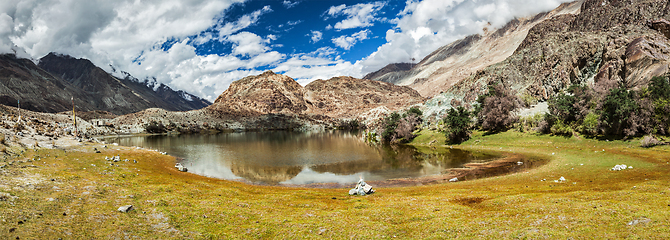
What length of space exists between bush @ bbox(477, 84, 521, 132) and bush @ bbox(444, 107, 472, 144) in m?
4.23

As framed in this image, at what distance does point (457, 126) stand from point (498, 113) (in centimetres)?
880

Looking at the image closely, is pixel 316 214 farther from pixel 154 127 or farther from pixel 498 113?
pixel 154 127

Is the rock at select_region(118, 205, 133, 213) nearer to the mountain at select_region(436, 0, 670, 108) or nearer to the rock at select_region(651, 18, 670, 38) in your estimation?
the mountain at select_region(436, 0, 670, 108)

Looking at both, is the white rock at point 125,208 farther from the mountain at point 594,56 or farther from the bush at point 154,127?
the bush at point 154,127

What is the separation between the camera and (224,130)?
557ft

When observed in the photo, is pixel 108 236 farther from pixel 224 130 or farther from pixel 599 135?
pixel 224 130

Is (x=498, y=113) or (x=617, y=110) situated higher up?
(x=498, y=113)

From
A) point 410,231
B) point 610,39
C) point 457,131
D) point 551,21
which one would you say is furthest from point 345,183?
point 551,21

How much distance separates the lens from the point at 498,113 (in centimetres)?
5950

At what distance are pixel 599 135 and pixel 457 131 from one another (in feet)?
70.9

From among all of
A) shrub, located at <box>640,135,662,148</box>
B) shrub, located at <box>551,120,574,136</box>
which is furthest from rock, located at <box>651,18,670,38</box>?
shrub, located at <box>640,135,662,148</box>

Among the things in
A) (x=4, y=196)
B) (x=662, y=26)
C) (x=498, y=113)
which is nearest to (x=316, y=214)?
(x=4, y=196)

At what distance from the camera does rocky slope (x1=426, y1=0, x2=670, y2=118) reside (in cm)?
5162

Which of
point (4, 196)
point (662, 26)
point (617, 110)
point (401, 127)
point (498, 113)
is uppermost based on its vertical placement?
point (662, 26)
